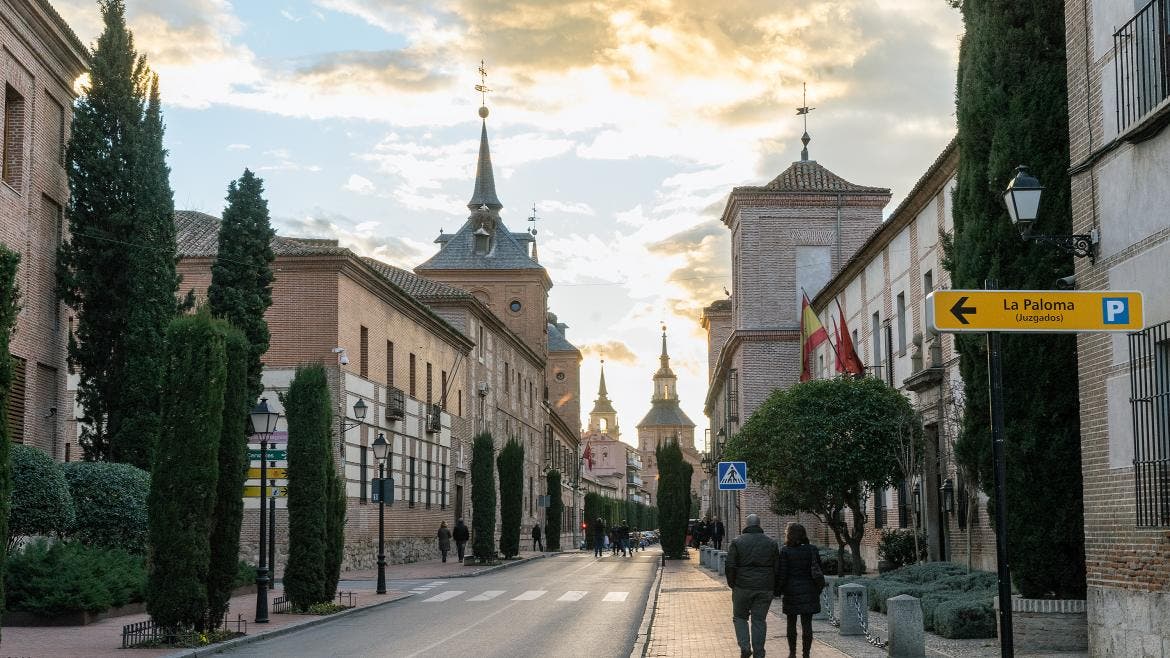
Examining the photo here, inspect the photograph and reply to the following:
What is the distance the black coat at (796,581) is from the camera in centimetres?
1396

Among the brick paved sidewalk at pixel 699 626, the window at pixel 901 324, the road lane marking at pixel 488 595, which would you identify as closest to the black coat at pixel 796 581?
the brick paved sidewalk at pixel 699 626

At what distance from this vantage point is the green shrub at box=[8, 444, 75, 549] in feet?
63.1

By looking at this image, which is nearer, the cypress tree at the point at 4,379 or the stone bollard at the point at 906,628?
the cypress tree at the point at 4,379

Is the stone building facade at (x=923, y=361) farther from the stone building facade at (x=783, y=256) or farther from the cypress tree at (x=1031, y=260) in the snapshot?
the stone building facade at (x=783, y=256)

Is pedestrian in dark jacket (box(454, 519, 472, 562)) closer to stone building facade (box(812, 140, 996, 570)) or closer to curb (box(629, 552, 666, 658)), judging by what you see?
stone building facade (box(812, 140, 996, 570))

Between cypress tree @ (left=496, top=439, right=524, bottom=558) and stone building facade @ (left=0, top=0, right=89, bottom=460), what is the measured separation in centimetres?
2639

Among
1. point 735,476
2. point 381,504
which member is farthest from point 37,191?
point 735,476

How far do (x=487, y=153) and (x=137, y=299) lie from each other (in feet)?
228

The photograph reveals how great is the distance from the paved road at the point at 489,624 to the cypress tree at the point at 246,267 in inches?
281

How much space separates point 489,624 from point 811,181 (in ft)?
115

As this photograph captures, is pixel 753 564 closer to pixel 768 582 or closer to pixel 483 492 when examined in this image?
pixel 768 582

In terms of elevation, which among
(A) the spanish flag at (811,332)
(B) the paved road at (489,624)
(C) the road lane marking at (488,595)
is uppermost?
(A) the spanish flag at (811,332)

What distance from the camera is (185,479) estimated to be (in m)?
16.9

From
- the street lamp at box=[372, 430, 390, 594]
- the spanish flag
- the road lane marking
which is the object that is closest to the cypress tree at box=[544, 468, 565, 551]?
the spanish flag
